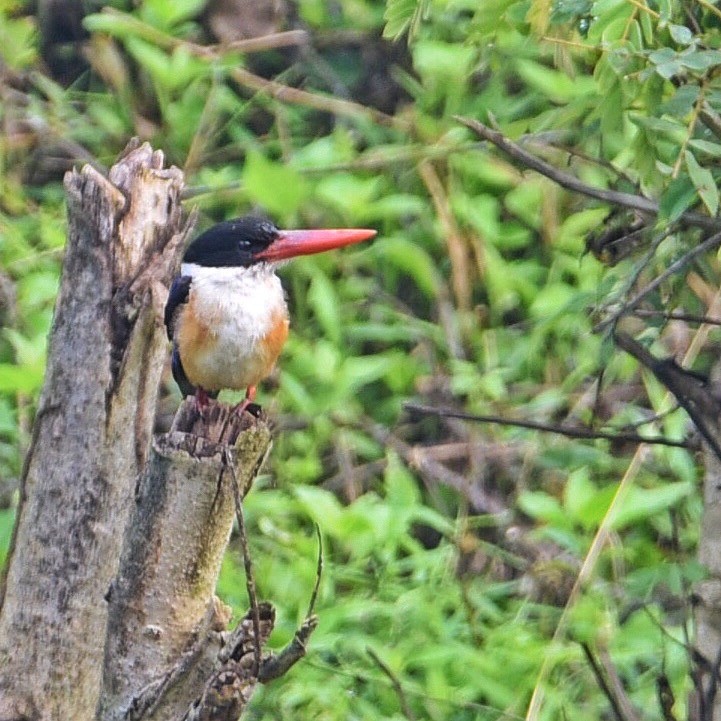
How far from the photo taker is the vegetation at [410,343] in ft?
12.5

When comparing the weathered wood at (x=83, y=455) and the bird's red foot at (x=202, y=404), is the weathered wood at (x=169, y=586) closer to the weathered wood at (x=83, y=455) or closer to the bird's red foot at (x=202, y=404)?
the bird's red foot at (x=202, y=404)

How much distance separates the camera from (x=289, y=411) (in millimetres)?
5066

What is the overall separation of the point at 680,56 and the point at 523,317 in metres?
3.23

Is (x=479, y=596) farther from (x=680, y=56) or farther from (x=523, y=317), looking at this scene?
(x=680, y=56)

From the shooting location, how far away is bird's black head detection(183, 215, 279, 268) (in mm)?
3418

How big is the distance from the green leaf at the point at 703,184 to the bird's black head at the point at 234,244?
139cm

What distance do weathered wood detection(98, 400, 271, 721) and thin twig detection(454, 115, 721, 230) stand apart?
2.05 feet

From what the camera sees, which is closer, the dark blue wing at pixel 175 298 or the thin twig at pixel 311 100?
the dark blue wing at pixel 175 298

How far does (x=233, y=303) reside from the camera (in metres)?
3.26

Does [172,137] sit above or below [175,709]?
below

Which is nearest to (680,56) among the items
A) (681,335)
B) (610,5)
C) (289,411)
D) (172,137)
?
(610,5)

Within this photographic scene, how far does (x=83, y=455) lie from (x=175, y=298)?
1.15ft

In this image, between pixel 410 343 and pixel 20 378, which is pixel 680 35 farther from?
pixel 410 343

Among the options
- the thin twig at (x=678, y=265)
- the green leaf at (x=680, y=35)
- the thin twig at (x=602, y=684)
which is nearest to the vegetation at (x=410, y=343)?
the thin twig at (x=678, y=265)
